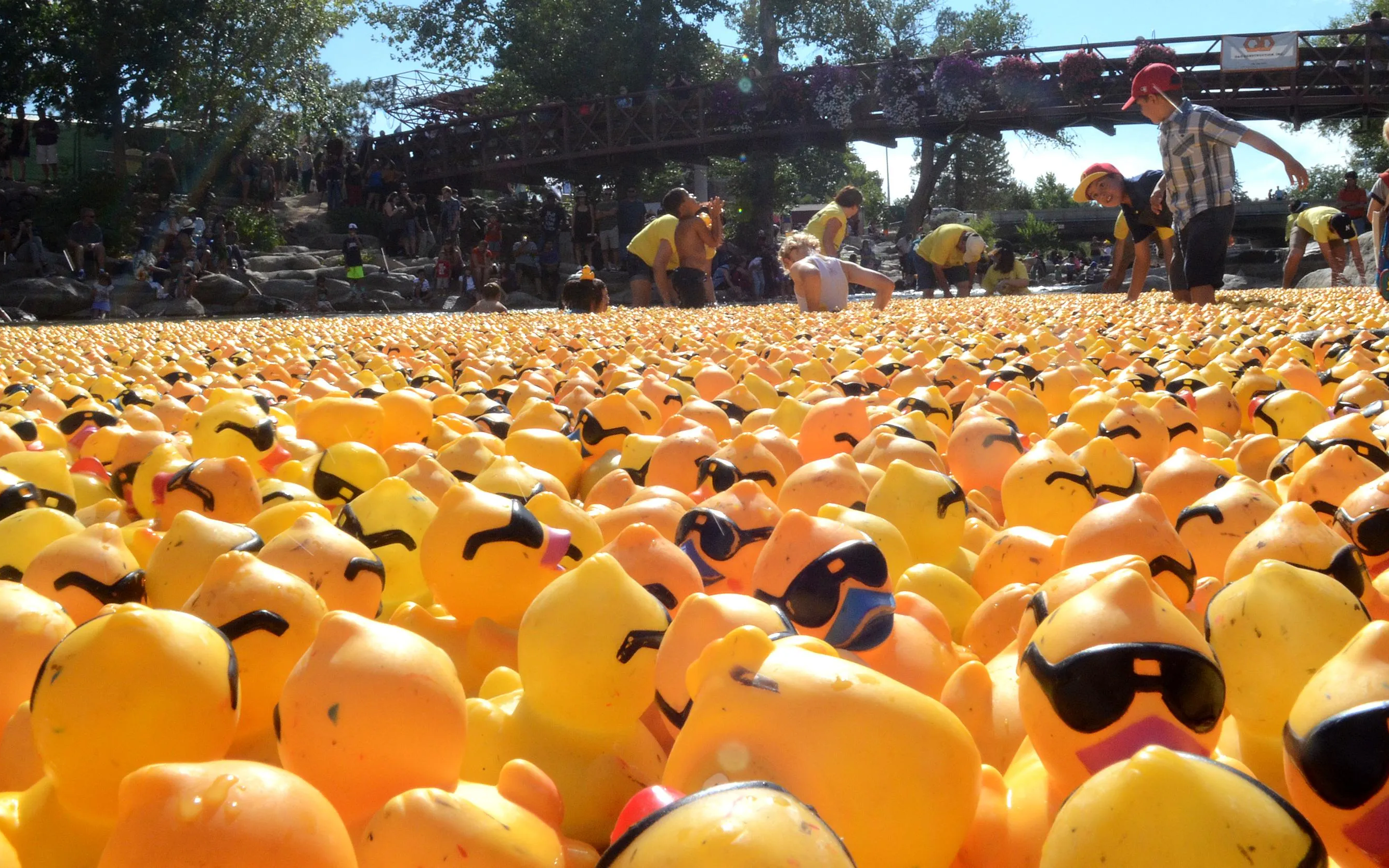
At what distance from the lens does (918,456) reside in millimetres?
2051

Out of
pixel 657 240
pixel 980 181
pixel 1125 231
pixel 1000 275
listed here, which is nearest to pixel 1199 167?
pixel 1125 231

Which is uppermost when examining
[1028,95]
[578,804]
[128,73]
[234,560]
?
[128,73]

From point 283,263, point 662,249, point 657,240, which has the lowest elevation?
point 662,249

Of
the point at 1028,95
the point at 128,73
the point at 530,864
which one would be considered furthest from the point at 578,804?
the point at 128,73

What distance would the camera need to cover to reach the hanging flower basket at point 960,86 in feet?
67.3

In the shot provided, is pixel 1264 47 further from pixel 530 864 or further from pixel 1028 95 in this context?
pixel 530 864

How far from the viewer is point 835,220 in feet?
38.1

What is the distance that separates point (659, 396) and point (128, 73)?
79.4ft

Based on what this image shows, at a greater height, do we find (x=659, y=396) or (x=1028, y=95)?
(x=1028, y=95)

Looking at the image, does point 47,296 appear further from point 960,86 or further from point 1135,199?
point 960,86

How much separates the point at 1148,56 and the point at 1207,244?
1346 centimetres

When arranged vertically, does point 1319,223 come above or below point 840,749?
above

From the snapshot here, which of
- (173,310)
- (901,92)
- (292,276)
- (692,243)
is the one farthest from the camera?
(901,92)

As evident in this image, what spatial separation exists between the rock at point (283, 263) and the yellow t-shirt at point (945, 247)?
1106cm
